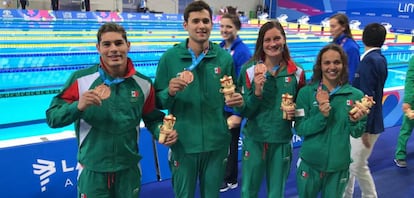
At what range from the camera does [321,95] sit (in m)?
2.18

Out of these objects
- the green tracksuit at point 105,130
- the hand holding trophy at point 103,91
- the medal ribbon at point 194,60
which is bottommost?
the green tracksuit at point 105,130

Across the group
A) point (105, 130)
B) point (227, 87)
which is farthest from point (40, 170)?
point (227, 87)

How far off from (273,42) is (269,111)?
399 mm

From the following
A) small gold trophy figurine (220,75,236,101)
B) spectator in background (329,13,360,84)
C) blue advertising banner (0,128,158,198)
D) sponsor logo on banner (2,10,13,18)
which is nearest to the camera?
small gold trophy figurine (220,75,236,101)

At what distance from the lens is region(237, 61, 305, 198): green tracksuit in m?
2.29

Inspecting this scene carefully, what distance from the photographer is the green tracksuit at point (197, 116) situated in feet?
6.86

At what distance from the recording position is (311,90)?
7.41 feet

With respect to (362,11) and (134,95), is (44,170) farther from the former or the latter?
(362,11)

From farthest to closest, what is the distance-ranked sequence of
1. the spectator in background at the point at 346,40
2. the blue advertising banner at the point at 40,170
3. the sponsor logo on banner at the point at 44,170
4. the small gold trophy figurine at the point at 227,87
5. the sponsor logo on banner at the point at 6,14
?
the sponsor logo on banner at the point at 6,14 → the spectator in background at the point at 346,40 → the sponsor logo on banner at the point at 44,170 → the blue advertising banner at the point at 40,170 → the small gold trophy figurine at the point at 227,87

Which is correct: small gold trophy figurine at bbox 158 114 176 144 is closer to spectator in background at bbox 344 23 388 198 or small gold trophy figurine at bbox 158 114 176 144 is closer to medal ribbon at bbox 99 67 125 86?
medal ribbon at bbox 99 67 125 86

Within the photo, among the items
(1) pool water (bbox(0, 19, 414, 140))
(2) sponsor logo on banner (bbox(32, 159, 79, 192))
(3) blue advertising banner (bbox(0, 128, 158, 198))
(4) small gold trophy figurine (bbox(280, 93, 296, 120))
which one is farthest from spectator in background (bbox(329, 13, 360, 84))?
(1) pool water (bbox(0, 19, 414, 140))

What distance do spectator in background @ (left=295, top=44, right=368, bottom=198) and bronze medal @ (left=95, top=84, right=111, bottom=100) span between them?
1093mm

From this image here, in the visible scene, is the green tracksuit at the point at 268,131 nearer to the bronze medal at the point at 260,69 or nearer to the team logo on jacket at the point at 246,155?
the team logo on jacket at the point at 246,155

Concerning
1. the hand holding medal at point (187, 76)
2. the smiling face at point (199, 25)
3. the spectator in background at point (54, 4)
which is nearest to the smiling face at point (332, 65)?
the smiling face at point (199, 25)
